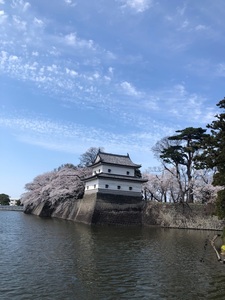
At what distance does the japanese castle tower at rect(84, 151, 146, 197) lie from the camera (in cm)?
3500

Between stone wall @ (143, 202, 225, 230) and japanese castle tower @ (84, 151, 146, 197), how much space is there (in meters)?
3.01

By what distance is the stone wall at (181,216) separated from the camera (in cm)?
Answer: 3162

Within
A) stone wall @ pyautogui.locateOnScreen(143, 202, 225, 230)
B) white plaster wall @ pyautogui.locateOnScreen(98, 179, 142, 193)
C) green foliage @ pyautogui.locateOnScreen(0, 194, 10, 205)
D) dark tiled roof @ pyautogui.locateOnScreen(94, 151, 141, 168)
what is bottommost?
stone wall @ pyautogui.locateOnScreen(143, 202, 225, 230)

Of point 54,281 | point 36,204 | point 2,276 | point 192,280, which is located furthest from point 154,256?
point 36,204

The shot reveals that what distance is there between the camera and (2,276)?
10109 millimetres

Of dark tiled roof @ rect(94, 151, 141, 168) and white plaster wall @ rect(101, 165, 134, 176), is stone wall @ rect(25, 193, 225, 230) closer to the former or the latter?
white plaster wall @ rect(101, 165, 134, 176)

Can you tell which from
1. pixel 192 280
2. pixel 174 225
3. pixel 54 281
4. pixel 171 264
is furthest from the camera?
pixel 174 225

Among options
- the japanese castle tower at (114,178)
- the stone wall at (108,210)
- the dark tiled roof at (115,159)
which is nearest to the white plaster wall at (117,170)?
the japanese castle tower at (114,178)

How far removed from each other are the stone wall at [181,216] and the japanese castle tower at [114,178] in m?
3.01

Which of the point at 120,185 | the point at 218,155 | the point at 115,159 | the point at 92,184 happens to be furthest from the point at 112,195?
the point at 218,155

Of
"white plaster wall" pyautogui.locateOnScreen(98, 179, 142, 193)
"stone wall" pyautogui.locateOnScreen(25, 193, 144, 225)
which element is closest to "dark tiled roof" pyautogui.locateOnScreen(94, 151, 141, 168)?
"white plaster wall" pyautogui.locateOnScreen(98, 179, 142, 193)

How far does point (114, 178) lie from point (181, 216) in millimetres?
9019

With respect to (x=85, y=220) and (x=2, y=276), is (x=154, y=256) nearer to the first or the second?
(x=2, y=276)

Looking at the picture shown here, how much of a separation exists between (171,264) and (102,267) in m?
3.29
